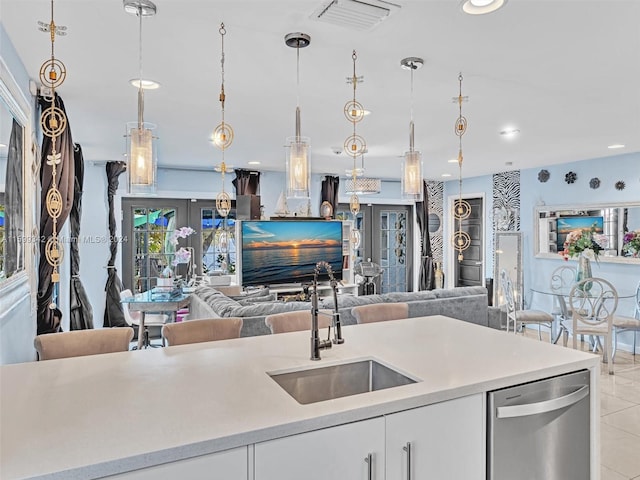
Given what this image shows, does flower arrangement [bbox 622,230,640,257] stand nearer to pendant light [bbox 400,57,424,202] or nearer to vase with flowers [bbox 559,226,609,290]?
vase with flowers [bbox 559,226,609,290]

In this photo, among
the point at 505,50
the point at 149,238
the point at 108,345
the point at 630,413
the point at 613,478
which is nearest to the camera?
the point at 108,345

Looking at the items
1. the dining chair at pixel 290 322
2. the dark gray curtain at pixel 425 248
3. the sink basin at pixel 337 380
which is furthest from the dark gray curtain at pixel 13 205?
the dark gray curtain at pixel 425 248

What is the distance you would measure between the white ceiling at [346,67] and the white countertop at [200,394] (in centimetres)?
150

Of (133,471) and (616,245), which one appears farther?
(616,245)

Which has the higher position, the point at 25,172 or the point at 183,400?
the point at 25,172

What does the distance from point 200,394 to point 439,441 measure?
2.70 ft

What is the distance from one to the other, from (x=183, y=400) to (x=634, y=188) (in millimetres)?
6022

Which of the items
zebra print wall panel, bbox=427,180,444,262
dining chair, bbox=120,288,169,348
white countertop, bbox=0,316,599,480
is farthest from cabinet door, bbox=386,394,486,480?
zebra print wall panel, bbox=427,180,444,262

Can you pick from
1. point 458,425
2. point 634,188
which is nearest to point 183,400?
point 458,425

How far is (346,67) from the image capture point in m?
2.57

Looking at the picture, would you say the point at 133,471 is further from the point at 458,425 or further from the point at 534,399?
the point at 534,399

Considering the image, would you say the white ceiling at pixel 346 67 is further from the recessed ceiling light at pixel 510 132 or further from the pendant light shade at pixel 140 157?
the pendant light shade at pixel 140 157

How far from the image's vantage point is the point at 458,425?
1526 millimetres

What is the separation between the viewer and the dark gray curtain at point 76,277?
4484 mm
